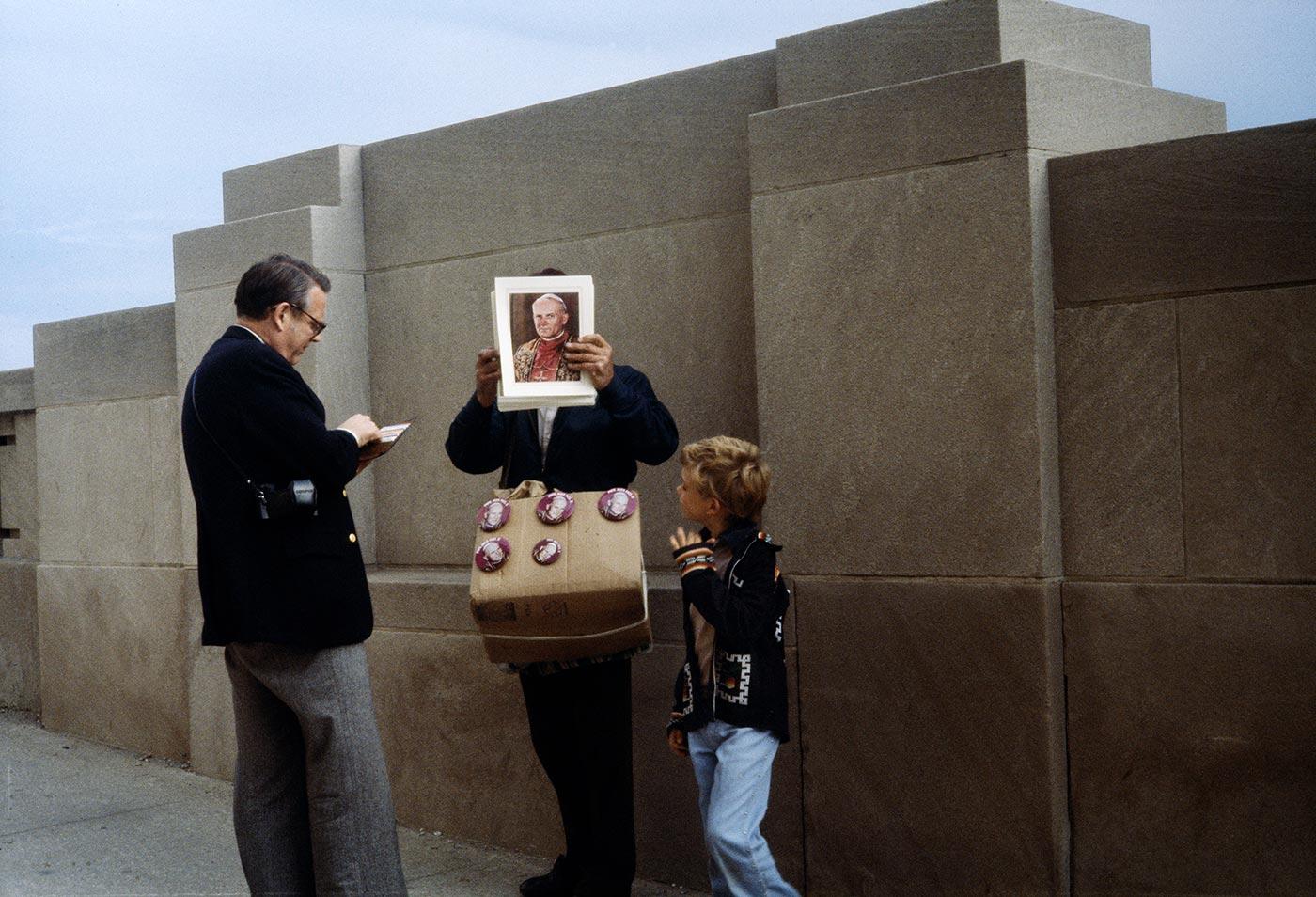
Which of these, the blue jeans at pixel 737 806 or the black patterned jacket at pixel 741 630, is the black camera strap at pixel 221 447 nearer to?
the black patterned jacket at pixel 741 630

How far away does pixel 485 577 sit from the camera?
4020 mm

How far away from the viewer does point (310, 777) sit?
12.3 ft

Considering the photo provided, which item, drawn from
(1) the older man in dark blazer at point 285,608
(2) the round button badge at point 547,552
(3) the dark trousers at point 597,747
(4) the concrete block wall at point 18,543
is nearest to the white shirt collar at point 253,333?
(1) the older man in dark blazer at point 285,608

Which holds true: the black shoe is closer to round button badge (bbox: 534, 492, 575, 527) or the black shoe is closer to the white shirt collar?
round button badge (bbox: 534, 492, 575, 527)

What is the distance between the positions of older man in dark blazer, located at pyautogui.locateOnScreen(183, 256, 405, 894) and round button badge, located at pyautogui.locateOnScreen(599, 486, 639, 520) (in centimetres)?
67

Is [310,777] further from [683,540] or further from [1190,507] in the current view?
[1190,507]

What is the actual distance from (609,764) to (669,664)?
613mm

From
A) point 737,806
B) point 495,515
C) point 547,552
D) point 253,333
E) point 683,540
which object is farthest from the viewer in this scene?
point 495,515

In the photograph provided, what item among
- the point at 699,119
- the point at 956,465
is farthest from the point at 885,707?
the point at 699,119

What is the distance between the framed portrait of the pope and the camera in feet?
13.7

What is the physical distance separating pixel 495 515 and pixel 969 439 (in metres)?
1.36

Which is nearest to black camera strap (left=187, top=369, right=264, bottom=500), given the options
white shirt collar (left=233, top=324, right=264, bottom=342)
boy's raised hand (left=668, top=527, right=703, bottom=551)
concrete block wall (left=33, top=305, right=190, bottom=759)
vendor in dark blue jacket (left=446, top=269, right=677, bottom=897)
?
white shirt collar (left=233, top=324, right=264, bottom=342)

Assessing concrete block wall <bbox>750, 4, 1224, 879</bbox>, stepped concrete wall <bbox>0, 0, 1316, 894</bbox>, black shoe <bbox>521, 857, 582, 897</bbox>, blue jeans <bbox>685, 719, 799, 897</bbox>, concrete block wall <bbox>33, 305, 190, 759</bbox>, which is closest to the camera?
blue jeans <bbox>685, 719, 799, 897</bbox>

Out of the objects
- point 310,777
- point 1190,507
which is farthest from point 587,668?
point 1190,507
